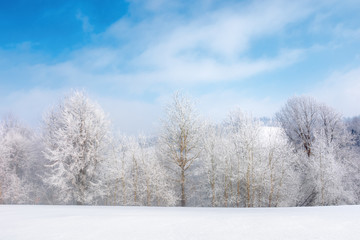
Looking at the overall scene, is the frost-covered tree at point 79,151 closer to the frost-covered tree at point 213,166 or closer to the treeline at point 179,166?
the treeline at point 179,166

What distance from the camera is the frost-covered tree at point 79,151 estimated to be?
59.6ft

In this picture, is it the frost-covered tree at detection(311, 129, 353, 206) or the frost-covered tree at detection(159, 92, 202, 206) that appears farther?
the frost-covered tree at detection(311, 129, 353, 206)

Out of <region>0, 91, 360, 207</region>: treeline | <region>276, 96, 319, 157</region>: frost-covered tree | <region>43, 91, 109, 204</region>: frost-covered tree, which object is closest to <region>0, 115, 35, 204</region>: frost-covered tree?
<region>0, 91, 360, 207</region>: treeline

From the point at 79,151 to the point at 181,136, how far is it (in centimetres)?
898

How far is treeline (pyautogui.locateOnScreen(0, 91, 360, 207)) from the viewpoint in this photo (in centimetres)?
1894

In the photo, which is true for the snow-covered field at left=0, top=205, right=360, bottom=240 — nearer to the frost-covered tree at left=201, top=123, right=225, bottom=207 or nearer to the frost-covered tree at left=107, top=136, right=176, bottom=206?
the frost-covered tree at left=201, top=123, right=225, bottom=207

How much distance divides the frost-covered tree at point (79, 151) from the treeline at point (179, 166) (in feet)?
0.27

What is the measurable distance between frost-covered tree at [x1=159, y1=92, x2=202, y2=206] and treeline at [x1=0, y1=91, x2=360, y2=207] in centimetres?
9

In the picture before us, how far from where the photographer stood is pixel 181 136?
19.9 m

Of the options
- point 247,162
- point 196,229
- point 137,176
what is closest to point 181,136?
point 247,162

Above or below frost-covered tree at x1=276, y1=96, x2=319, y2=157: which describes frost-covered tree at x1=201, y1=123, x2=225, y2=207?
below

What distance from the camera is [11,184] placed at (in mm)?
23578

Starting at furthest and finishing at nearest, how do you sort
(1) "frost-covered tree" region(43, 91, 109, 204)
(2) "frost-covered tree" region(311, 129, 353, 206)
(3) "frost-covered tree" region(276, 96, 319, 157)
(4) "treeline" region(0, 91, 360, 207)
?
1. (3) "frost-covered tree" region(276, 96, 319, 157)
2. (2) "frost-covered tree" region(311, 129, 353, 206)
3. (4) "treeline" region(0, 91, 360, 207)
4. (1) "frost-covered tree" region(43, 91, 109, 204)

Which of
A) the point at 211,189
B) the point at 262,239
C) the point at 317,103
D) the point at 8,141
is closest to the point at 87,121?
the point at 211,189
